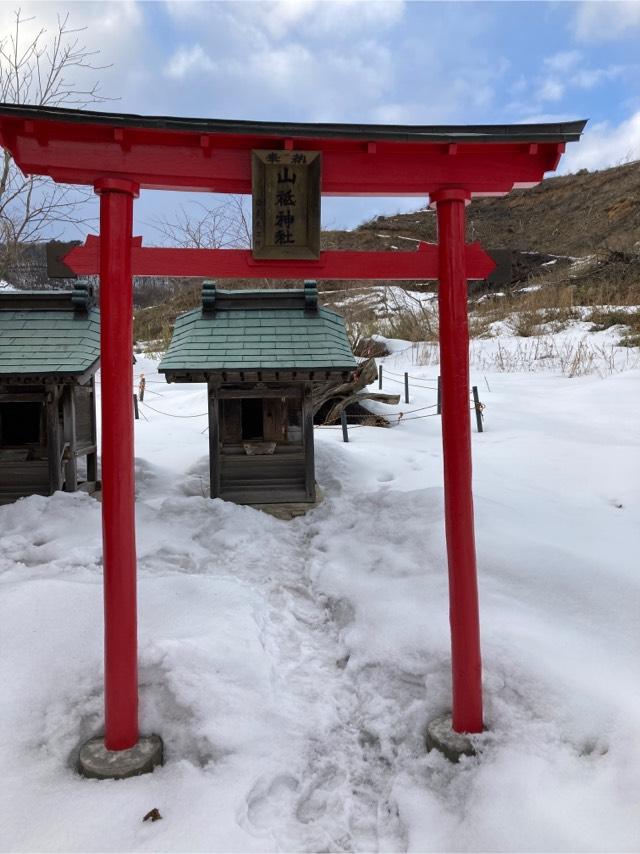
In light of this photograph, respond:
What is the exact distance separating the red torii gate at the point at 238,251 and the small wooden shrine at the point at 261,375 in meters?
3.44

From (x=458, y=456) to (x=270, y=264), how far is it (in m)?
1.43

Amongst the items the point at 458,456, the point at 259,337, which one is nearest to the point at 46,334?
the point at 259,337

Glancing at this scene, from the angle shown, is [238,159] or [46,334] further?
[46,334]

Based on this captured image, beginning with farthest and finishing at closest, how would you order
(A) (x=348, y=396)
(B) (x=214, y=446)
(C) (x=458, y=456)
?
(A) (x=348, y=396), (B) (x=214, y=446), (C) (x=458, y=456)

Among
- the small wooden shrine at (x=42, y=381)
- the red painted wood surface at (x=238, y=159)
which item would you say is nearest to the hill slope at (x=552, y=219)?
the small wooden shrine at (x=42, y=381)

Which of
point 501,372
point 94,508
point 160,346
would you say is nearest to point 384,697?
point 94,508

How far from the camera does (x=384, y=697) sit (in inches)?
128

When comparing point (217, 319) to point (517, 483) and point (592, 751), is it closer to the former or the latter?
point (517, 483)

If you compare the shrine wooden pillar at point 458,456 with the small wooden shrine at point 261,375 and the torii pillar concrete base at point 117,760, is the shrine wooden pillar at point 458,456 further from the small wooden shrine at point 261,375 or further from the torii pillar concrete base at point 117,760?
the small wooden shrine at point 261,375

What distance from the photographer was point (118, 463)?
266cm

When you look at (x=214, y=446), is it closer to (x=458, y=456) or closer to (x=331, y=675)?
(x=331, y=675)

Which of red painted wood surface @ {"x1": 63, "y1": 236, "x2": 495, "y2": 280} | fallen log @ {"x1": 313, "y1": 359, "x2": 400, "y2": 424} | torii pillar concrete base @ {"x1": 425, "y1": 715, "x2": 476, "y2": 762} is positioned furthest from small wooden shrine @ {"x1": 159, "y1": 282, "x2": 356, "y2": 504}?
torii pillar concrete base @ {"x1": 425, "y1": 715, "x2": 476, "y2": 762}

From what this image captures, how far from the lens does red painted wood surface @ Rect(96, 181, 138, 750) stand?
2609 mm

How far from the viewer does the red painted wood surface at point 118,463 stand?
2.61m
